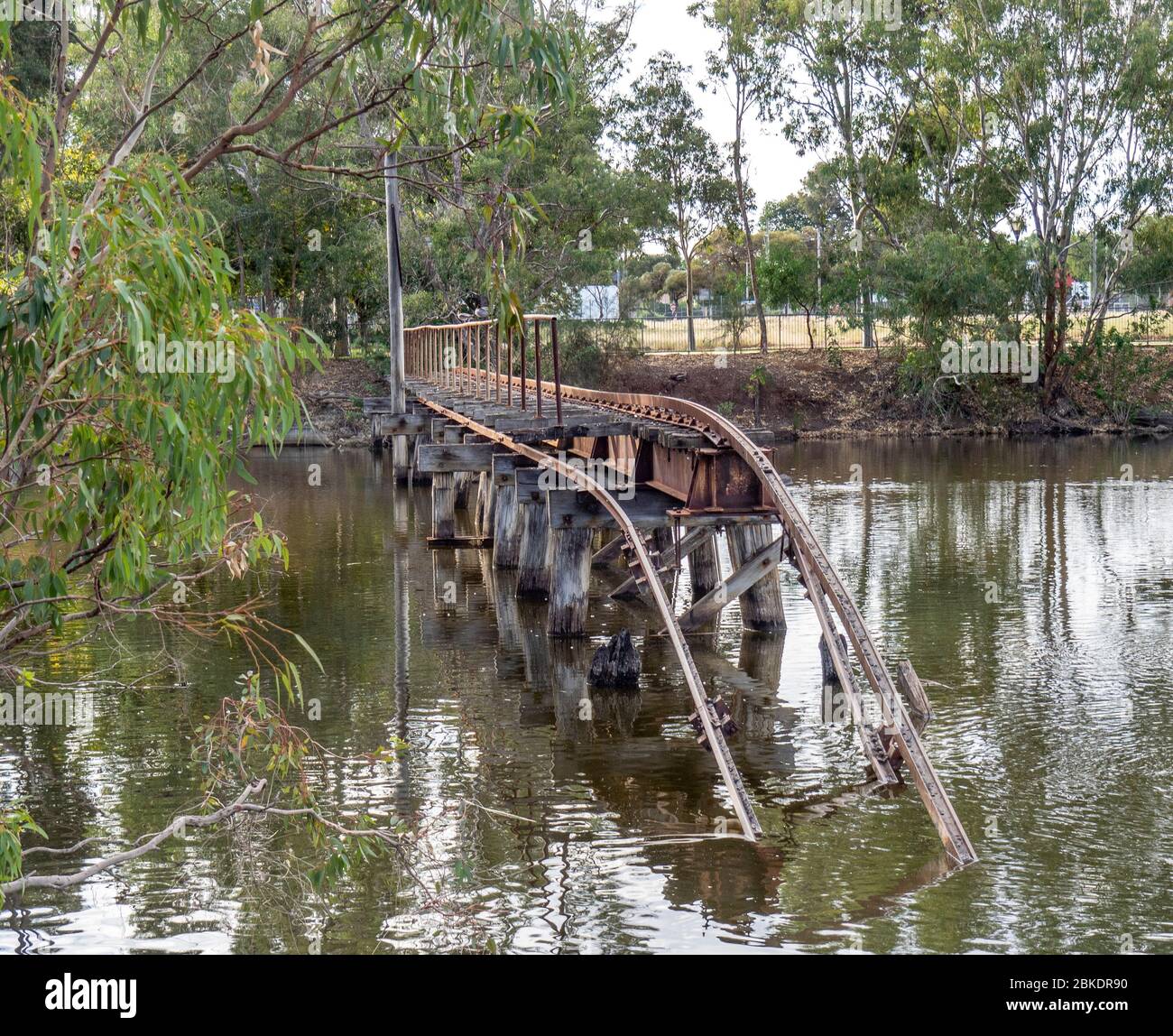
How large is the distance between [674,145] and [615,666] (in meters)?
41.1

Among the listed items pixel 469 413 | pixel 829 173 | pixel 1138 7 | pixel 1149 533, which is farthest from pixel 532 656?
pixel 829 173

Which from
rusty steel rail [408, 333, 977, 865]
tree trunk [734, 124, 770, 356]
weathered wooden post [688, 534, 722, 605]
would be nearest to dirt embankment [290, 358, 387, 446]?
tree trunk [734, 124, 770, 356]

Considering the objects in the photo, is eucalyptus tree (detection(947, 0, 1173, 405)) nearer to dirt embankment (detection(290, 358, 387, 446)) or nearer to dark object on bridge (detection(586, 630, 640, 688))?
dirt embankment (detection(290, 358, 387, 446))

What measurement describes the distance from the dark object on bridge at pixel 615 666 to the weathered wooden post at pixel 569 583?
5.39 feet

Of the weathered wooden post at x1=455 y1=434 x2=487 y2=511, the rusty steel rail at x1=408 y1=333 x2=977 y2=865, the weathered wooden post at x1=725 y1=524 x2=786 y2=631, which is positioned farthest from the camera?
the weathered wooden post at x1=455 y1=434 x2=487 y2=511

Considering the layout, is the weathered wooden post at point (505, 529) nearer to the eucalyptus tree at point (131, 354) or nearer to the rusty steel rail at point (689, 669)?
the rusty steel rail at point (689, 669)

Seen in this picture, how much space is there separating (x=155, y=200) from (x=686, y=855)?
17.0 ft

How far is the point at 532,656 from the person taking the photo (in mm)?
14406

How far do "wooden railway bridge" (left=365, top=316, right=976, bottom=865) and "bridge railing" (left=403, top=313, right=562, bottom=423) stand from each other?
0.95 feet

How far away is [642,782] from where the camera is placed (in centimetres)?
1023

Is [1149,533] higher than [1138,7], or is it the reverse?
[1138,7]

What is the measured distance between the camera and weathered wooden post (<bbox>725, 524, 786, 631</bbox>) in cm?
1523

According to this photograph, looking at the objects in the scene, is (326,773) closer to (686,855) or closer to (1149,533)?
(686,855)

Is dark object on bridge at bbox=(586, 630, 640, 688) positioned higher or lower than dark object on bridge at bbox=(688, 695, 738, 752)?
lower
